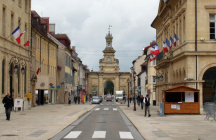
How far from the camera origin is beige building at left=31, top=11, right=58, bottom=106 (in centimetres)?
5100

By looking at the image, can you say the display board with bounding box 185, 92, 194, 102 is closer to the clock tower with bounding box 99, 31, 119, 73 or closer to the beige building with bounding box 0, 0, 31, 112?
the beige building with bounding box 0, 0, 31, 112

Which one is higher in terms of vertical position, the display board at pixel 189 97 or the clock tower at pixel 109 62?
the clock tower at pixel 109 62

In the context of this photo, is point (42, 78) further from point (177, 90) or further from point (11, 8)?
point (177, 90)

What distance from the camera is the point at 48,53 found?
203ft

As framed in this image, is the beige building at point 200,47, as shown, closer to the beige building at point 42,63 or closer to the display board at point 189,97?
the display board at point 189,97

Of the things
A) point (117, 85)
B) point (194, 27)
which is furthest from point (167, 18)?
point (117, 85)

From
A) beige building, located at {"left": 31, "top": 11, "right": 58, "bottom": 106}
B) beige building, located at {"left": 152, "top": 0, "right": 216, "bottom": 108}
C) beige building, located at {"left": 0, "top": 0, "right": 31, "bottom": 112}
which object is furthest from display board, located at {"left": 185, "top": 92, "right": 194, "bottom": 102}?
beige building, located at {"left": 31, "top": 11, "right": 58, "bottom": 106}

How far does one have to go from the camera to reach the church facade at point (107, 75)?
167625 mm

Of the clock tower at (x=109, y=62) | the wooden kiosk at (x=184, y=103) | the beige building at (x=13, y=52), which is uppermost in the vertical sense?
the clock tower at (x=109, y=62)

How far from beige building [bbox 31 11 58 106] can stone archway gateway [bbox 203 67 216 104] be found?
66.5 feet

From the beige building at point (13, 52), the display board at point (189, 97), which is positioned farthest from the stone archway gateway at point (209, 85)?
the beige building at point (13, 52)

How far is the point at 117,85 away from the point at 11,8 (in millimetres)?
133414

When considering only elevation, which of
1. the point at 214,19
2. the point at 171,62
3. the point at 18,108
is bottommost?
the point at 18,108

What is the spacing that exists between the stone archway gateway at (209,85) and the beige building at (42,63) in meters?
20.3
